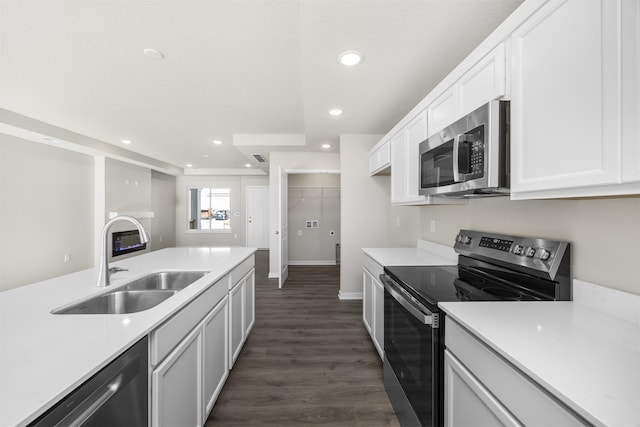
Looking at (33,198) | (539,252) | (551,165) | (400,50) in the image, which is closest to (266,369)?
(539,252)

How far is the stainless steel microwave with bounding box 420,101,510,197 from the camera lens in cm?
122

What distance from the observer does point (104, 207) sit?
5121 millimetres

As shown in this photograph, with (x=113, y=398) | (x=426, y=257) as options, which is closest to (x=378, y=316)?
(x=426, y=257)

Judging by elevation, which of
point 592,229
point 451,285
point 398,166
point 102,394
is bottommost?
point 102,394

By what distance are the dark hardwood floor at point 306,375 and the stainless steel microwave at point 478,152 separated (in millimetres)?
1510

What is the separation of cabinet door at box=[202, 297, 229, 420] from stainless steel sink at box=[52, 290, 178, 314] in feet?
1.06

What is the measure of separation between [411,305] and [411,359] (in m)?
0.31

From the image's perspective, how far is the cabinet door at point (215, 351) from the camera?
1573mm

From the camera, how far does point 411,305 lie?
4.57 ft

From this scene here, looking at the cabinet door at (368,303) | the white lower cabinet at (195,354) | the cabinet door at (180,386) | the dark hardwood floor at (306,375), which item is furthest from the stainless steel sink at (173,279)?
the cabinet door at (368,303)

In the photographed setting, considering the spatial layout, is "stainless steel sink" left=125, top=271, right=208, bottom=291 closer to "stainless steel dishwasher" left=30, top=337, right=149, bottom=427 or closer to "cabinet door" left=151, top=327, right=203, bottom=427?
"cabinet door" left=151, top=327, right=203, bottom=427

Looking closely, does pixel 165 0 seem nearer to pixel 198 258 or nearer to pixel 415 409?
pixel 198 258

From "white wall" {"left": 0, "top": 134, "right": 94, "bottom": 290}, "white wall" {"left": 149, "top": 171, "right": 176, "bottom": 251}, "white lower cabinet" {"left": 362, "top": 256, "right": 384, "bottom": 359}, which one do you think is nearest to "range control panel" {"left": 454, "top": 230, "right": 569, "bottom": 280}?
"white lower cabinet" {"left": 362, "top": 256, "right": 384, "bottom": 359}

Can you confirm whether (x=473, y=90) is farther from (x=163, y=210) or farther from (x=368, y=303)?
(x=163, y=210)
